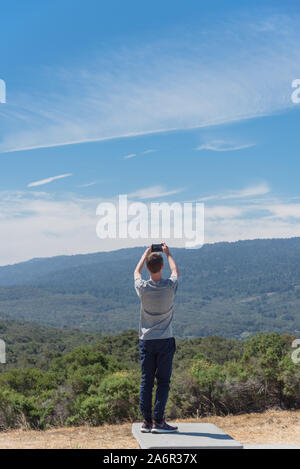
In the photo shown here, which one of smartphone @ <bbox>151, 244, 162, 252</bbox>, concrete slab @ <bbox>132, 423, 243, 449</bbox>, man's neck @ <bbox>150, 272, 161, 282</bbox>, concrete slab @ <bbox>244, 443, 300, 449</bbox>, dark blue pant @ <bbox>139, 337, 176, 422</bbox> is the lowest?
concrete slab @ <bbox>244, 443, 300, 449</bbox>

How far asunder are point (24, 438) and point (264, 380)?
3541 mm

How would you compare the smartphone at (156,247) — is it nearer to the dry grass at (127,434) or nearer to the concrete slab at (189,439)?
the concrete slab at (189,439)

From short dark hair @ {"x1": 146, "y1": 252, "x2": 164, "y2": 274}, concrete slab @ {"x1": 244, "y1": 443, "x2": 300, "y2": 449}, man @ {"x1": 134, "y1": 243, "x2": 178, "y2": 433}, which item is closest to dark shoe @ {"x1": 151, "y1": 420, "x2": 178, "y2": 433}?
man @ {"x1": 134, "y1": 243, "x2": 178, "y2": 433}

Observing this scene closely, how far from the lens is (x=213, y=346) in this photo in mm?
40875

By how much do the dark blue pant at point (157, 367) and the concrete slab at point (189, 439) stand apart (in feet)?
0.84

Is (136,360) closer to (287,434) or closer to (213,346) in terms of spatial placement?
(213,346)

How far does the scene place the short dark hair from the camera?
536 cm

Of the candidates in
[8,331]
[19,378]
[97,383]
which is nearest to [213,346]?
[19,378]

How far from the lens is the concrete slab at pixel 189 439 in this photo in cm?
512

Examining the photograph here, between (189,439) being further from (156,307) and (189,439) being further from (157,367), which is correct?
(156,307)

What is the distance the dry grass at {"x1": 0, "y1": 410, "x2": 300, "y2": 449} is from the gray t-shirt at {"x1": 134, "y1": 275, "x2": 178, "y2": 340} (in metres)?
1.21

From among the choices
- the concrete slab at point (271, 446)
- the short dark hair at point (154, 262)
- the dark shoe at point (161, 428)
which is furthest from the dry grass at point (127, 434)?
the short dark hair at point (154, 262)

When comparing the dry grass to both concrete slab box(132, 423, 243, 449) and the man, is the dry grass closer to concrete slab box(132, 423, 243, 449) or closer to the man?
concrete slab box(132, 423, 243, 449)

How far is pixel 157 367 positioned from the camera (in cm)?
555
